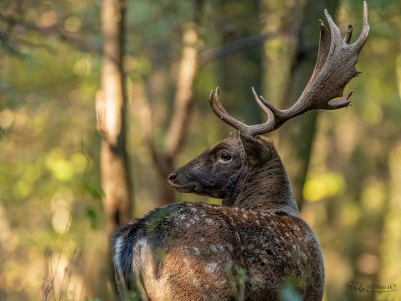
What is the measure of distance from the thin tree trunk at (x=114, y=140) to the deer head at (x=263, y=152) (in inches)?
116

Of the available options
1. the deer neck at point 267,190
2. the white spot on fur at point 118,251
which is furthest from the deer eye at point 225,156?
the white spot on fur at point 118,251

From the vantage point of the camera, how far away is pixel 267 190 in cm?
761

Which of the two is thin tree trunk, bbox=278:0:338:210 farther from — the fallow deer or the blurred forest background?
the fallow deer

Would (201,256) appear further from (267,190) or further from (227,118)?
(227,118)

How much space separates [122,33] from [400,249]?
1819 centimetres

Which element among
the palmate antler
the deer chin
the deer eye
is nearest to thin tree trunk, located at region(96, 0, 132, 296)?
the deer chin

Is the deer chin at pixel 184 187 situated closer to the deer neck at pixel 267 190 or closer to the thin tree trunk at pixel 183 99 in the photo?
the deer neck at pixel 267 190

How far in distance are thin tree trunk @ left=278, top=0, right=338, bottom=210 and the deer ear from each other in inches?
126

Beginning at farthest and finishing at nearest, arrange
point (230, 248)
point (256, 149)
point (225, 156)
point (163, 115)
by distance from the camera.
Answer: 1. point (163, 115)
2. point (225, 156)
3. point (256, 149)
4. point (230, 248)

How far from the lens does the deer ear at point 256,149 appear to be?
750cm

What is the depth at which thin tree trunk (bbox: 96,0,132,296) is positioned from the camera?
11.0 metres

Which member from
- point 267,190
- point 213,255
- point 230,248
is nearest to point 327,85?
point 267,190

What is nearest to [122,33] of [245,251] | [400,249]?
[245,251]

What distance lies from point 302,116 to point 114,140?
8.68 feet
